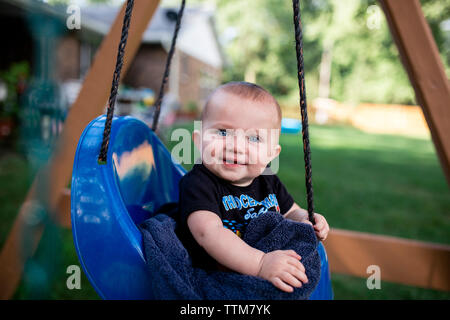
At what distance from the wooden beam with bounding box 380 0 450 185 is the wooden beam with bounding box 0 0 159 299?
102cm

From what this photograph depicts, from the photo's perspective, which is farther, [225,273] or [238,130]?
[238,130]

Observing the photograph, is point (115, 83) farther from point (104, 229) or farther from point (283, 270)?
point (283, 270)

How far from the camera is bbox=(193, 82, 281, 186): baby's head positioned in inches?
41.5

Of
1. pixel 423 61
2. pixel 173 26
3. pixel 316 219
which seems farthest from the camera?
pixel 173 26

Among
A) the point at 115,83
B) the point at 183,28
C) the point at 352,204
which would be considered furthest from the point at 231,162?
the point at 183,28

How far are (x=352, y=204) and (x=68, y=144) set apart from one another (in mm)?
3566

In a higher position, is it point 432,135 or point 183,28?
point 183,28

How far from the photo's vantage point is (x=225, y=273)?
95cm

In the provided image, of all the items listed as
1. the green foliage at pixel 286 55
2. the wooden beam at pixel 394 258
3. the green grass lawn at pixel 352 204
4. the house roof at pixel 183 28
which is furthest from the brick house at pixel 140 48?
the wooden beam at pixel 394 258

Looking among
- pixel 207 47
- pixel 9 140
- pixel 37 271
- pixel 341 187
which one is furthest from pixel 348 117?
pixel 37 271

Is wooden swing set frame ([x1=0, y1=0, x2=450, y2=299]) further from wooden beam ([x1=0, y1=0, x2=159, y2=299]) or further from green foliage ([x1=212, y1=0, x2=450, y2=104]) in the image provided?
green foliage ([x1=212, y1=0, x2=450, y2=104])

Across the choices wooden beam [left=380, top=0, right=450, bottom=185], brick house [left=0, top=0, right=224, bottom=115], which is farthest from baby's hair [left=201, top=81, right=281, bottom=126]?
brick house [left=0, top=0, right=224, bottom=115]

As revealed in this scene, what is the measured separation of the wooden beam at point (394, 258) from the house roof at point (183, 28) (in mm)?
9420

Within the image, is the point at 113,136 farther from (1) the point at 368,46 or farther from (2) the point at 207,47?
(1) the point at 368,46
